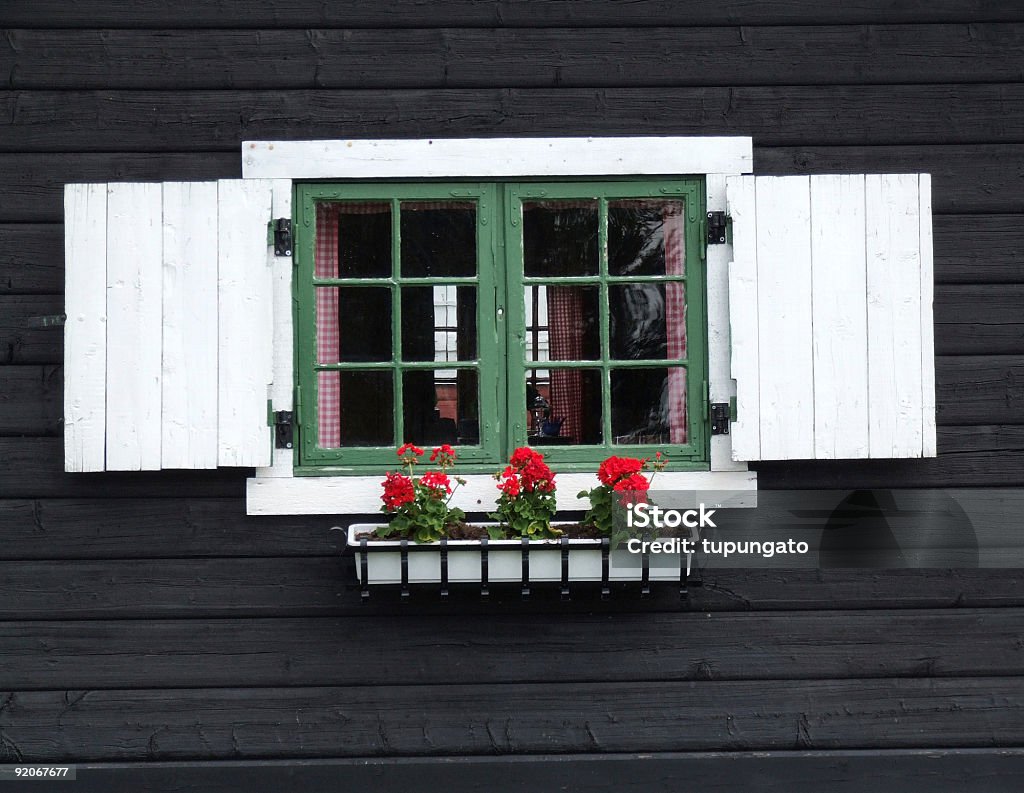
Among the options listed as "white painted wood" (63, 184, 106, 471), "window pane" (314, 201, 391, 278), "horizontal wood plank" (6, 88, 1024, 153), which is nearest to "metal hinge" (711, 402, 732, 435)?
"horizontal wood plank" (6, 88, 1024, 153)

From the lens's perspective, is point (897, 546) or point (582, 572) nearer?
point (582, 572)

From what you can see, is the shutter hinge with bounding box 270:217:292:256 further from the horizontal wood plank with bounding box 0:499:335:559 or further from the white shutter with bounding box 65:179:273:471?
the horizontal wood plank with bounding box 0:499:335:559

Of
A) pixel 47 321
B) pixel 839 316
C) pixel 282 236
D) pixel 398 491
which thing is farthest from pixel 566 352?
pixel 47 321

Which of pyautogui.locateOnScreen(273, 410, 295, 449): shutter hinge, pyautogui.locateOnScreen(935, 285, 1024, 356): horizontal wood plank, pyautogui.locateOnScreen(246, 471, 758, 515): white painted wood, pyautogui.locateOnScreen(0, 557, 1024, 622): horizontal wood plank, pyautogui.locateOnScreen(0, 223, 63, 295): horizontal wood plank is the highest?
pyautogui.locateOnScreen(0, 223, 63, 295): horizontal wood plank

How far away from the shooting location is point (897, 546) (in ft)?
9.64

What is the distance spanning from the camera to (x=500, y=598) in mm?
2900

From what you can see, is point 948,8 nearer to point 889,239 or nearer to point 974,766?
point 889,239

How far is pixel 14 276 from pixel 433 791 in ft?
6.18

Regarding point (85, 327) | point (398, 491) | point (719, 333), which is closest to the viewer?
point (398, 491)

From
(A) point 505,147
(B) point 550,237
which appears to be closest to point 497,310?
(B) point 550,237

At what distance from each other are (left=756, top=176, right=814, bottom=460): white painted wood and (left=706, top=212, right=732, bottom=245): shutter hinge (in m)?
0.10

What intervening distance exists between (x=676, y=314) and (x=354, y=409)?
97 centimetres

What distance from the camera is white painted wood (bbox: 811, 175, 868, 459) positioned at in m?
2.85

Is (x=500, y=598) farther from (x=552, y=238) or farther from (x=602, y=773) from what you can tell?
(x=552, y=238)
